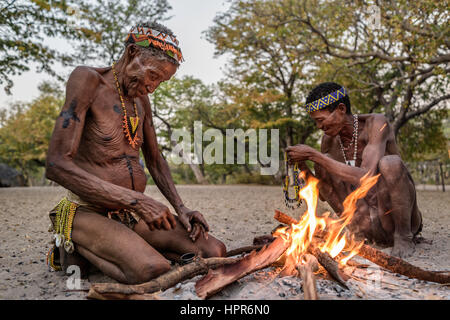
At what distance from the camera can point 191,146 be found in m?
30.2

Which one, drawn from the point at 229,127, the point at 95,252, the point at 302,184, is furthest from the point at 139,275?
the point at 229,127

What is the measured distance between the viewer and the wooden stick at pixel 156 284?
1.90 metres

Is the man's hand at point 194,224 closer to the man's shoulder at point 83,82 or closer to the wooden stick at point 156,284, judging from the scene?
the wooden stick at point 156,284

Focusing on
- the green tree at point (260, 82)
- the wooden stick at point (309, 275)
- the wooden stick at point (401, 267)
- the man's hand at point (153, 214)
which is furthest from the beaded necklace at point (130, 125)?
the green tree at point (260, 82)

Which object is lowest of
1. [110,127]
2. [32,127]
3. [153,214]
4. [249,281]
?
[249,281]

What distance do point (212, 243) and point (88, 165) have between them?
4.03 feet

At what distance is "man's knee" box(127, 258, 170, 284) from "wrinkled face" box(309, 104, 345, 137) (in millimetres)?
2177

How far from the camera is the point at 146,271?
222 centimetres

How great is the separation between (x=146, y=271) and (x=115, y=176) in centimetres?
83

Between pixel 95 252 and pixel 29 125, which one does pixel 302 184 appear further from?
pixel 29 125

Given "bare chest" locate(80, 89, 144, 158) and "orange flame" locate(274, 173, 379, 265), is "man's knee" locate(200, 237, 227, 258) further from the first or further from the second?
"bare chest" locate(80, 89, 144, 158)

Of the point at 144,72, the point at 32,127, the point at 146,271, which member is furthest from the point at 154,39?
the point at 32,127

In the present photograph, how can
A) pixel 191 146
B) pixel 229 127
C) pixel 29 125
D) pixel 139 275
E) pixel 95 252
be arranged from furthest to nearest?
1. pixel 191 146
2. pixel 29 125
3. pixel 229 127
4. pixel 95 252
5. pixel 139 275

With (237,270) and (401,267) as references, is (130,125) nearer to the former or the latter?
(237,270)
